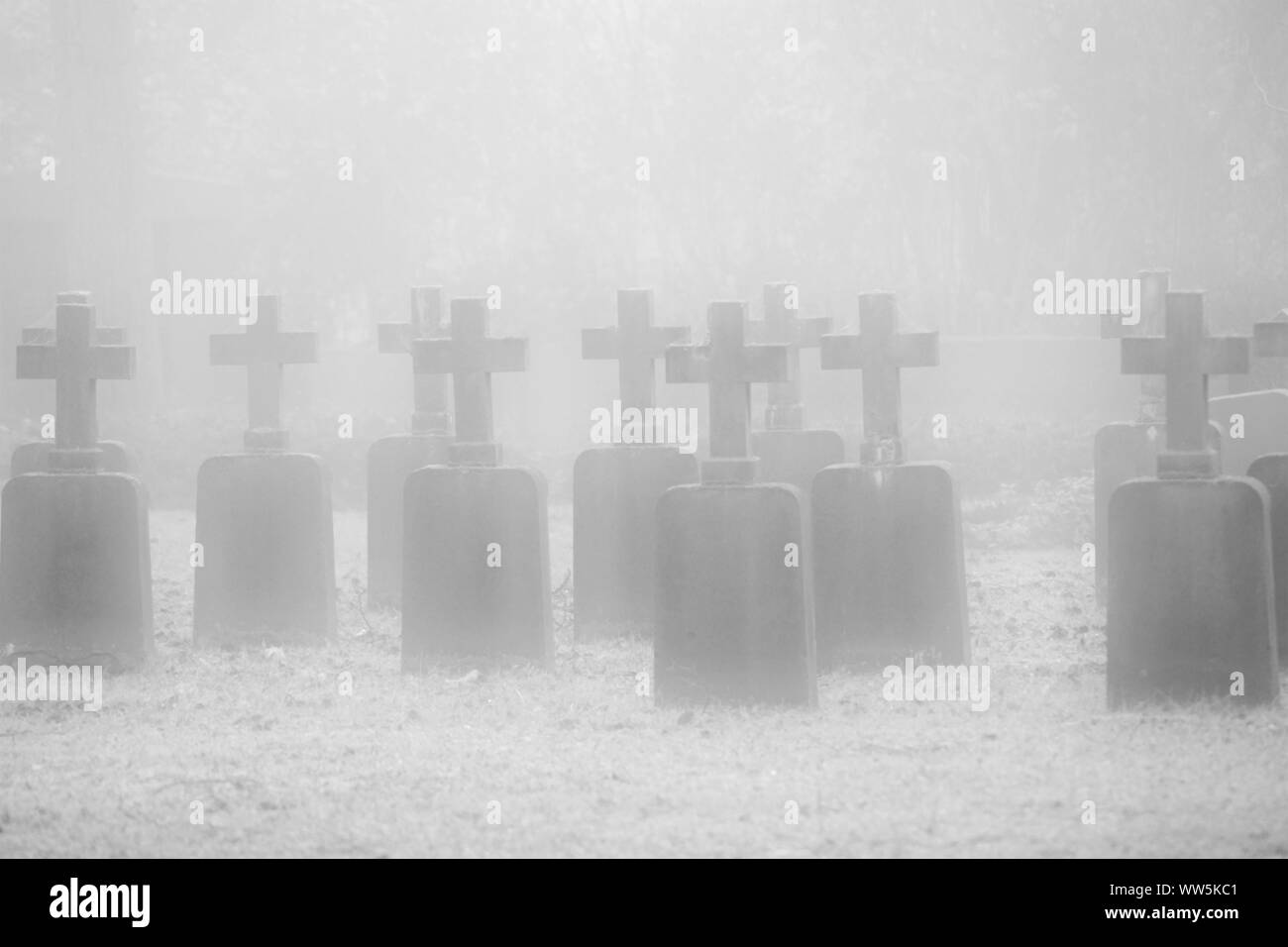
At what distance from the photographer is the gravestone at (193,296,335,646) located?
11773 millimetres

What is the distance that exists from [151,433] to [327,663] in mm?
11406

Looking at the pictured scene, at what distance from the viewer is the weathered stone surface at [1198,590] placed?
28.7 feet

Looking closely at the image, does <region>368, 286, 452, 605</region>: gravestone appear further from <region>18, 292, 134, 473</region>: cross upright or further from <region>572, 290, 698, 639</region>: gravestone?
<region>18, 292, 134, 473</region>: cross upright

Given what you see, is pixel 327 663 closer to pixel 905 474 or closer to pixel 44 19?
pixel 905 474

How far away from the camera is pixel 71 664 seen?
424 inches

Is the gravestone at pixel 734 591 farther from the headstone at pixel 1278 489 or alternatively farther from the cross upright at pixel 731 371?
the headstone at pixel 1278 489

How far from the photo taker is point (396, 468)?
13562 mm

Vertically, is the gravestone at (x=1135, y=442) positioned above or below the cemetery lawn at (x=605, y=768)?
above

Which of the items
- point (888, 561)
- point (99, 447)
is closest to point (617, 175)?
point (99, 447)

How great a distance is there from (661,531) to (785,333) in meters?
3.70

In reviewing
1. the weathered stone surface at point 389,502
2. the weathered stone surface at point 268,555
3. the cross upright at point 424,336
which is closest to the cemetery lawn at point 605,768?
the weathered stone surface at point 268,555

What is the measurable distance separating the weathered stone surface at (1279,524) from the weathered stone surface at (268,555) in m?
5.65

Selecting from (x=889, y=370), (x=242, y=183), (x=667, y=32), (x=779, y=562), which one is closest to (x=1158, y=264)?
(x=667, y=32)

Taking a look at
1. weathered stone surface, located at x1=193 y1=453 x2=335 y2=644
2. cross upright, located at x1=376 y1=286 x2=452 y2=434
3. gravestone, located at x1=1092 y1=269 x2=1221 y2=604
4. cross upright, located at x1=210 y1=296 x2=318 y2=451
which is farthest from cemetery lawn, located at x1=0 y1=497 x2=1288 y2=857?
cross upright, located at x1=376 y1=286 x2=452 y2=434
